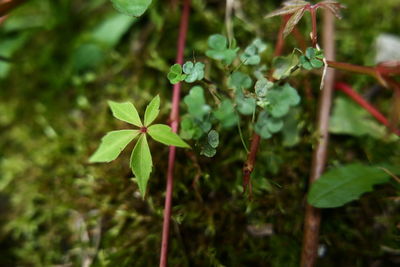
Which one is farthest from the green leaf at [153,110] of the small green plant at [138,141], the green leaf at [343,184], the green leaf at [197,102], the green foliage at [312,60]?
the green leaf at [343,184]

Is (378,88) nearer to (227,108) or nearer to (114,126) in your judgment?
(227,108)

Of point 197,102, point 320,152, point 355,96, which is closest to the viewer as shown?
point 197,102

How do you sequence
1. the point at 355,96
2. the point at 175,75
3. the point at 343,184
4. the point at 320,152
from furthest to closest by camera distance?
the point at 355,96, the point at 320,152, the point at 343,184, the point at 175,75

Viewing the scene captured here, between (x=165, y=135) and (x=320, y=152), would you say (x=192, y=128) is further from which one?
(x=320, y=152)

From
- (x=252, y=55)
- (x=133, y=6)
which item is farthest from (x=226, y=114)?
(x=133, y=6)

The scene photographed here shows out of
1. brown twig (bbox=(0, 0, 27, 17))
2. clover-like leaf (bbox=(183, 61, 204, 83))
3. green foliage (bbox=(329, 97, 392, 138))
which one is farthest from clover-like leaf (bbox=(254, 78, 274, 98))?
brown twig (bbox=(0, 0, 27, 17))

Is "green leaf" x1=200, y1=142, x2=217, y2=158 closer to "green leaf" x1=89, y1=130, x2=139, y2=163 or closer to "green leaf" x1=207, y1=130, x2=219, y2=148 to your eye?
"green leaf" x1=207, y1=130, x2=219, y2=148
